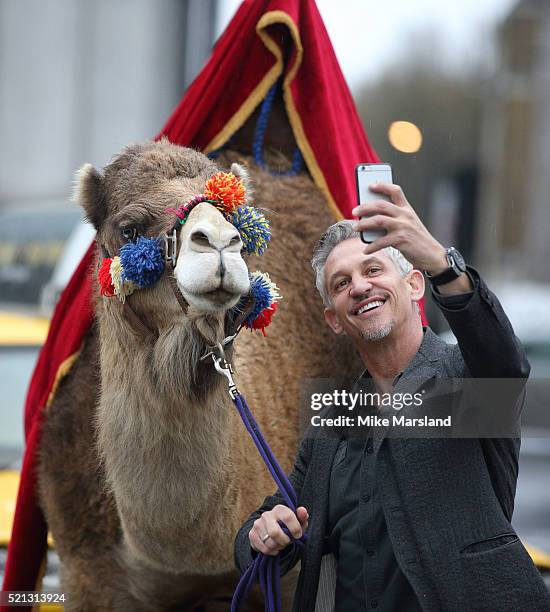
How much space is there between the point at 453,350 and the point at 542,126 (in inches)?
532

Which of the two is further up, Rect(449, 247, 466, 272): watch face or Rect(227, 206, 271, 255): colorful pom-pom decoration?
Rect(227, 206, 271, 255): colorful pom-pom decoration

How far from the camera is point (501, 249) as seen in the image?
15.0 meters

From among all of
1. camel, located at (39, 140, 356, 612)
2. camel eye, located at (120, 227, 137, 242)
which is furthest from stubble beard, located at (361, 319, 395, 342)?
camel eye, located at (120, 227, 137, 242)

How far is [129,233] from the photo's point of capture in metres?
2.86

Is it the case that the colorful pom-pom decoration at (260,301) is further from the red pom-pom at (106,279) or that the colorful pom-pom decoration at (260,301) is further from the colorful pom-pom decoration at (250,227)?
the red pom-pom at (106,279)

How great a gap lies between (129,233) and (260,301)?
0.45 m

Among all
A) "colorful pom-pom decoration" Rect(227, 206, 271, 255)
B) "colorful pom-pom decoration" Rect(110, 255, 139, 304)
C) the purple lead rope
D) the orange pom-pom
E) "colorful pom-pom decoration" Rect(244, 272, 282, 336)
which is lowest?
the purple lead rope

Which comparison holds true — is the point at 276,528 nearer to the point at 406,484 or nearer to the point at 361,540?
the point at 361,540

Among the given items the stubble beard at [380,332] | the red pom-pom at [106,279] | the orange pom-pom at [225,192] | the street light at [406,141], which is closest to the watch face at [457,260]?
the stubble beard at [380,332]

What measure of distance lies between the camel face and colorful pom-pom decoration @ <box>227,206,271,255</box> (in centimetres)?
10

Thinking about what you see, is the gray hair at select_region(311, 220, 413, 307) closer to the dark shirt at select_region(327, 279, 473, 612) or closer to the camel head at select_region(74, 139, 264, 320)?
the camel head at select_region(74, 139, 264, 320)

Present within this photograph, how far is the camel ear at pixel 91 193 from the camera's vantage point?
122 inches

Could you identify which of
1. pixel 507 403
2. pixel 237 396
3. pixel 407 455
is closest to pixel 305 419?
pixel 237 396

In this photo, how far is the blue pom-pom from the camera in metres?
2.67
